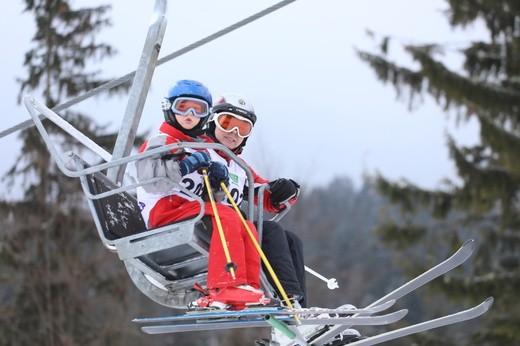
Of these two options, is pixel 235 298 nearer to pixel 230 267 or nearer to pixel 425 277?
pixel 230 267

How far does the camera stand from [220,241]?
541cm

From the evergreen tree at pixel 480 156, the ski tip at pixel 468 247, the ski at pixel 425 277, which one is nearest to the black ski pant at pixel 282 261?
the ski at pixel 425 277

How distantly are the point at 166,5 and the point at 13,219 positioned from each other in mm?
14953

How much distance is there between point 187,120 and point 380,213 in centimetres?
1497

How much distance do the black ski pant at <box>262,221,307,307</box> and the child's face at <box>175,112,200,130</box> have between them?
0.68 metres

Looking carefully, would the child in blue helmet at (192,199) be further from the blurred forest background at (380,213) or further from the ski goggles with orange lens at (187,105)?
the blurred forest background at (380,213)

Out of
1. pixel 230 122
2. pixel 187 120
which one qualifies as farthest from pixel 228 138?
pixel 187 120

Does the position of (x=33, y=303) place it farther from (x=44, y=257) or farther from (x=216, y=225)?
(x=216, y=225)

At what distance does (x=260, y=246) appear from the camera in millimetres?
5723

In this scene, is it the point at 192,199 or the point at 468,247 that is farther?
the point at 192,199

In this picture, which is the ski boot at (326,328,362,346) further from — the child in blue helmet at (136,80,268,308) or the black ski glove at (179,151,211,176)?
the black ski glove at (179,151,211,176)

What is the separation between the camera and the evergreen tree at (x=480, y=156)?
17.3m

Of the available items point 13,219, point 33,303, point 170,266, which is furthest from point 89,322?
point 170,266

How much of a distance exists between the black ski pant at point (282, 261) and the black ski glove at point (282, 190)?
0.93 feet
